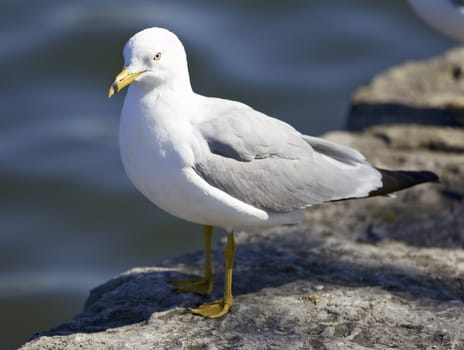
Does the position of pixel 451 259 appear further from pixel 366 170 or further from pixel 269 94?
pixel 269 94

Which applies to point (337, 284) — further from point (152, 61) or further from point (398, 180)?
point (152, 61)

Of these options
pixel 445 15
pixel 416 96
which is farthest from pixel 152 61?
pixel 445 15

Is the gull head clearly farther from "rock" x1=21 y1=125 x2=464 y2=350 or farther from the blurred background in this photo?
the blurred background

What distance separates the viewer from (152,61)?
14.4 feet

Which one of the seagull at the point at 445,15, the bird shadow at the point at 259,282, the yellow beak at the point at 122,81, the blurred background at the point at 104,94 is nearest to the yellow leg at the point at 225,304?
the bird shadow at the point at 259,282

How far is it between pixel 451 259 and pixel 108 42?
615 cm

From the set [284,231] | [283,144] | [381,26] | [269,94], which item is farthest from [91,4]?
[283,144]

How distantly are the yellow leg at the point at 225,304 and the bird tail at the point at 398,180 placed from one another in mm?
834

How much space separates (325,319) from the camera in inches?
179

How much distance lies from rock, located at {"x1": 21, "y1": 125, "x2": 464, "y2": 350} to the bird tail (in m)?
0.48

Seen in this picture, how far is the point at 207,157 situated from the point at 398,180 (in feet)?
4.01

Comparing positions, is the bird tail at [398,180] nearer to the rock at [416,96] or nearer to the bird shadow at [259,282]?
the bird shadow at [259,282]

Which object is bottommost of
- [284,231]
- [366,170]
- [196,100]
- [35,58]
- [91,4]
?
[284,231]

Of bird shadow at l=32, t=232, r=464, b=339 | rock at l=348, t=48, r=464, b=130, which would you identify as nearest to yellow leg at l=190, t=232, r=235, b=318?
bird shadow at l=32, t=232, r=464, b=339
